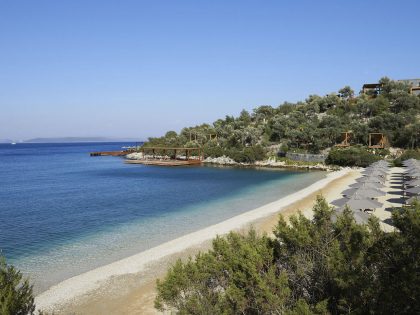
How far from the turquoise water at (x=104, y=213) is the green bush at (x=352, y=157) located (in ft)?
36.2

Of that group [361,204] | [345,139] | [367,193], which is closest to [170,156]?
[345,139]

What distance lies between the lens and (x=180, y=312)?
741cm

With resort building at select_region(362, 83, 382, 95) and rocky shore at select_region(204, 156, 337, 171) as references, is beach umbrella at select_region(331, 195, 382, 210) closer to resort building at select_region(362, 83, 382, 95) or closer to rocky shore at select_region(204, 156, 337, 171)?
rocky shore at select_region(204, 156, 337, 171)

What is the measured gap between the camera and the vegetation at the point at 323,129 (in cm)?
6450

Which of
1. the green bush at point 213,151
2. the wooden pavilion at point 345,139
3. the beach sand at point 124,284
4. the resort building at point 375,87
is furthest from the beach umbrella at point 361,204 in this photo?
the resort building at point 375,87

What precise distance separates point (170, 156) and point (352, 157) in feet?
149

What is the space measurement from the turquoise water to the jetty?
2633 centimetres

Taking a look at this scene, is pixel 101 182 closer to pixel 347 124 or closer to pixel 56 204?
pixel 56 204

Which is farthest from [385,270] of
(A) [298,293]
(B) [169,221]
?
(B) [169,221]

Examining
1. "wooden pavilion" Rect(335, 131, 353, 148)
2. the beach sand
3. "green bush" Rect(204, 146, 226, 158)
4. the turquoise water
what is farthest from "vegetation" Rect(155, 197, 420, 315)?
"green bush" Rect(204, 146, 226, 158)

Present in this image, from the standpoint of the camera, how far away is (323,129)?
223ft

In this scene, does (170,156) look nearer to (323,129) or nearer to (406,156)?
(323,129)

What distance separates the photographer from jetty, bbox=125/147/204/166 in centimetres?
7572

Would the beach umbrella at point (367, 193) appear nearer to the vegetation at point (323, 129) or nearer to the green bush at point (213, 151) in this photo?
the vegetation at point (323, 129)
